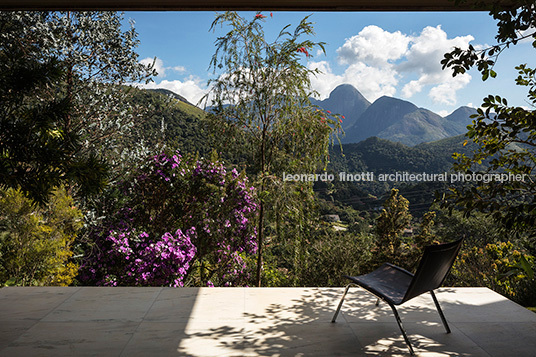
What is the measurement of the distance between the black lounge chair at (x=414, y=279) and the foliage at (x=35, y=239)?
8.74 ft

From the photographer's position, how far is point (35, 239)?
348 cm

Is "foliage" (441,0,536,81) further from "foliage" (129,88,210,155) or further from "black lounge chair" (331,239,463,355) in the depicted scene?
"foliage" (129,88,210,155)

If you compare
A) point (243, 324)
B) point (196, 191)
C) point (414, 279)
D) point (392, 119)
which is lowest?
point (243, 324)

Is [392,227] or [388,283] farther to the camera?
[392,227]

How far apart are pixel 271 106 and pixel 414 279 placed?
2593 mm

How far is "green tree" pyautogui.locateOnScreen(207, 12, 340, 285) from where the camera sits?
4160 millimetres

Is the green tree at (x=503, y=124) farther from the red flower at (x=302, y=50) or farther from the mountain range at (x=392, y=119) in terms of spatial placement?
the mountain range at (x=392, y=119)

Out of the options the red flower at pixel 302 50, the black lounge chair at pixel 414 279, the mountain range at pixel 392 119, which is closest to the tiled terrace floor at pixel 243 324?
the black lounge chair at pixel 414 279

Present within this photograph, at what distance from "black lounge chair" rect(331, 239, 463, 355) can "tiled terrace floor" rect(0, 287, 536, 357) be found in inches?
8.5

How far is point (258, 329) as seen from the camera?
2621mm

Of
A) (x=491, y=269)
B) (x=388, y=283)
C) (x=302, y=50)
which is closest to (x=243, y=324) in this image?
(x=388, y=283)

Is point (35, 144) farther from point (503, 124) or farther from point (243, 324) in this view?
point (503, 124)

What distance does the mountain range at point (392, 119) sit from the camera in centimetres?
3522

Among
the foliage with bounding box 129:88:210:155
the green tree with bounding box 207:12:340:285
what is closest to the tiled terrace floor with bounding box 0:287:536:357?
the green tree with bounding box 207:12:340:285
